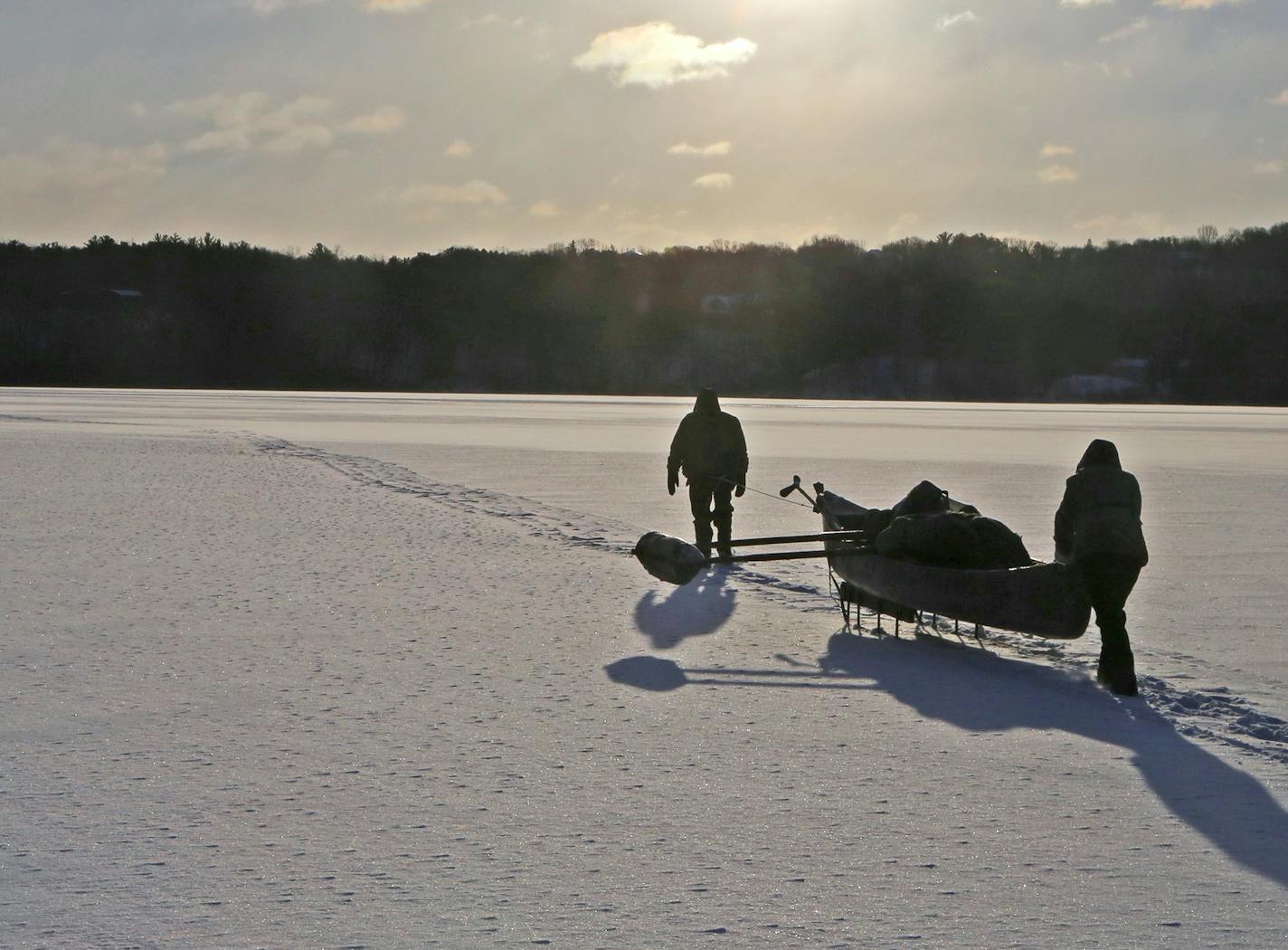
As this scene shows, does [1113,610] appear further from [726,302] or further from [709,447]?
[726,302]

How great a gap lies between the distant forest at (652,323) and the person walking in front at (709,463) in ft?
317

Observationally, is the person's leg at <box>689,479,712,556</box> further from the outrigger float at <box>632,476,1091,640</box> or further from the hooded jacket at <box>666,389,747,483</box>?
the outrigger float at <box>632,476,1091,640</box>

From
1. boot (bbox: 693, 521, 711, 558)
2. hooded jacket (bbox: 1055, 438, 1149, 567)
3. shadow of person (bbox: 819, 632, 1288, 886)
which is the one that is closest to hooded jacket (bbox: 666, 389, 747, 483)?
boot (bbox: 693, 521, 711, 558)

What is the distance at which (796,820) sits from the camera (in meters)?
5.01

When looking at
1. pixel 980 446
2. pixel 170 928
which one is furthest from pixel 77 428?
pixel 170 928

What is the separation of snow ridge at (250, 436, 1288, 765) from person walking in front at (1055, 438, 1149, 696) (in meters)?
0.24

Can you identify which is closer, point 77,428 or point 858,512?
point 858,512

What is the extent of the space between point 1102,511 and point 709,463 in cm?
586

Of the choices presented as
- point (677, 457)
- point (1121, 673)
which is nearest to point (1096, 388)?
point (677, 457)

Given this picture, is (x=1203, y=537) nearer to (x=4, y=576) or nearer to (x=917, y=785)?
(x=917, y=785)

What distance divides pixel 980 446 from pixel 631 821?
1104 inches

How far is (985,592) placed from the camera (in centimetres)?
796

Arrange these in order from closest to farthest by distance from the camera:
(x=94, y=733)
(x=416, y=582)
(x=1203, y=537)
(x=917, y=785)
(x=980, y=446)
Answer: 1. (x=917, y=785)
2. (x=94, y=733)
3. (x=416, y=582)
4. (x=1203, y=537)
5. (x=980, y=446)

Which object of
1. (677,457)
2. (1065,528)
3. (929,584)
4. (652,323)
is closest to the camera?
(1065,528)
